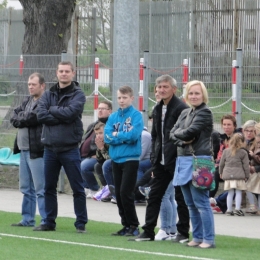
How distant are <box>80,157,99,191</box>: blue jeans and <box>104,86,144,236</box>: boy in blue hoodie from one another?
4.04 metres

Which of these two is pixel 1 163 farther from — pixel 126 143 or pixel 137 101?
pixel 126 143

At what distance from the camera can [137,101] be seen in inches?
596

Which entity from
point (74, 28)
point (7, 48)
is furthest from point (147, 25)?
point (7, 48)

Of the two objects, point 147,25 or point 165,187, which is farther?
point 147,25

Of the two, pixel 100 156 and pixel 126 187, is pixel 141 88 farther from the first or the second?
pixel 126 187

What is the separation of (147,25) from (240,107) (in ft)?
40.7

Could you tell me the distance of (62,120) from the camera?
1102cm

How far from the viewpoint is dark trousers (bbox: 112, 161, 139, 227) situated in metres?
10.9

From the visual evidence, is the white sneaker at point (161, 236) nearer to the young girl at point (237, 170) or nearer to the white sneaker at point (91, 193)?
the young girl at point (237, 170)

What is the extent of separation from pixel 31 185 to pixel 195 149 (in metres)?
3.02

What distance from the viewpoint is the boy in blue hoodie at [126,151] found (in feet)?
35.8

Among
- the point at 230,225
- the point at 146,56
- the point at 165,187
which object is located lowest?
the point at 230,225

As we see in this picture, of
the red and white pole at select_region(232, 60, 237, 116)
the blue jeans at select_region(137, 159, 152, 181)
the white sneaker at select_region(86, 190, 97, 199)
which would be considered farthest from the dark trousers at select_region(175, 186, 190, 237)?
the white sneaker at select_region(86, 190, 97, 199)

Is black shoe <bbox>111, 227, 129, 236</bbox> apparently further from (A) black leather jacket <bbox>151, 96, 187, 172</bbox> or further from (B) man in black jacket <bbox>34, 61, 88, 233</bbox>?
(A) black leather jacket <bbox>151, 96, 187, 172</bbox>
